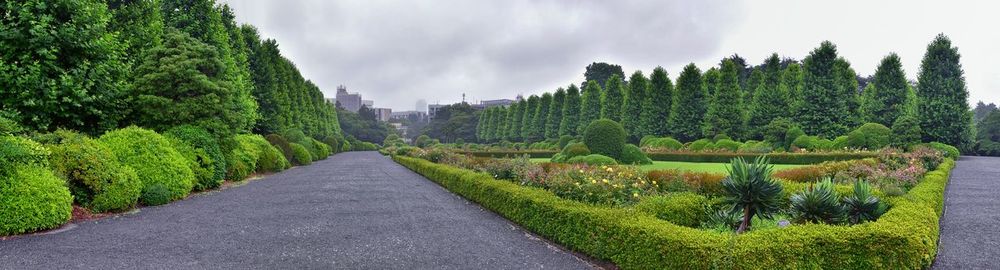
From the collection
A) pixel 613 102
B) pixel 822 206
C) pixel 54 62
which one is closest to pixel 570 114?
pixel 613 102

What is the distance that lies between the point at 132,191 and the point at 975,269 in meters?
12.6

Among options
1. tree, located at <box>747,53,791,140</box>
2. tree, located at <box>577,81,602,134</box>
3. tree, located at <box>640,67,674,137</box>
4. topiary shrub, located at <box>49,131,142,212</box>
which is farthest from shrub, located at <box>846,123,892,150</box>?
topiary shrub, located at <box>49,131,142,212</box>

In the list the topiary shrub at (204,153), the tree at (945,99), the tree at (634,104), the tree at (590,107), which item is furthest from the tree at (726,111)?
the topiary shrub at (204,153)

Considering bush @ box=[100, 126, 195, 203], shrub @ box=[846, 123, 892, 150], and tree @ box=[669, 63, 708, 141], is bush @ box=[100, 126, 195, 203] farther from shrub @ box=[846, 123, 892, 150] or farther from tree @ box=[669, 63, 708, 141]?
tree @ box=[669, 63, 708, 141]

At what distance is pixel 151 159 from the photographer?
10656mm

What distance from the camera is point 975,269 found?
562 cm

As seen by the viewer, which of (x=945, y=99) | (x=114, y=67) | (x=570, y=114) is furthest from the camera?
(x=570, y=114)

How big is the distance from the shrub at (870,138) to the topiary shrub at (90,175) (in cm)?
2974

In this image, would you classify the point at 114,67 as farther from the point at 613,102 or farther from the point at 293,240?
the point at 613,102

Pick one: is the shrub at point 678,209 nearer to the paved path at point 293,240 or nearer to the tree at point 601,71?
the paved path at point 293,240

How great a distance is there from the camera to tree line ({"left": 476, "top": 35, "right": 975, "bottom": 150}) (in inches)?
1137

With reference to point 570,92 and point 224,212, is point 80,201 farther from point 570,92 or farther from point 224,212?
point 570,92

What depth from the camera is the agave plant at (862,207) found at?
6.61 meters

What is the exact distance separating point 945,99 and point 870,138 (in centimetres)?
628
